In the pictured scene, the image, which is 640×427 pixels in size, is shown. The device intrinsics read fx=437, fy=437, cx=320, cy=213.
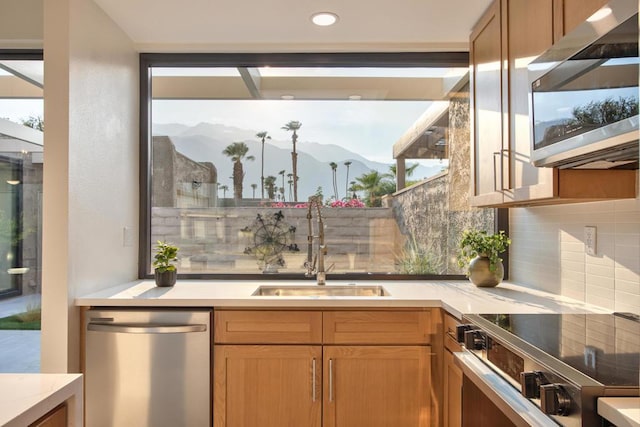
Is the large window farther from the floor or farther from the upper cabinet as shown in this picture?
the floor

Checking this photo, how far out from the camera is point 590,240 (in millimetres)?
1867

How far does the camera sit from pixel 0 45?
2.45 m

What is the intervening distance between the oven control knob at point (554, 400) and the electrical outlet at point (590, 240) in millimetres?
1104

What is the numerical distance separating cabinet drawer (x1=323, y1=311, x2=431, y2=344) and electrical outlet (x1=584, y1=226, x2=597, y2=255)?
0.75m

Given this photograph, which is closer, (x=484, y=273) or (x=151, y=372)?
(x=151, y=372)

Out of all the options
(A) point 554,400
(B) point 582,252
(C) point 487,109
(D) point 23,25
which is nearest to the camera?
(A) point 554,400

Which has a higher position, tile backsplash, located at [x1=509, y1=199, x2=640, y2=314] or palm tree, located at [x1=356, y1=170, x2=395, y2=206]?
palm tree, located at [x1=356, y1=170, x2=395, y2=206]

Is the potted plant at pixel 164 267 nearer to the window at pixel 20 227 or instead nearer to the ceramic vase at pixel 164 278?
the ceramic vase at pixel 164 278

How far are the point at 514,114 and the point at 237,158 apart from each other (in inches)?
66.1

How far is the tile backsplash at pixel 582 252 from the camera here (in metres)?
1.66

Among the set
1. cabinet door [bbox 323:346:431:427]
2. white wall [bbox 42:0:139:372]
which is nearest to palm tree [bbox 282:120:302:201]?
white wall [bbox 42:0:139:372]

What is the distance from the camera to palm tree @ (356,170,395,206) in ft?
9.29

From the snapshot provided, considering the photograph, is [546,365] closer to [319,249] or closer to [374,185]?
[319,249]

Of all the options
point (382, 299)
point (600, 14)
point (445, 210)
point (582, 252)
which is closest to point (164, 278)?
point (382, 299)
